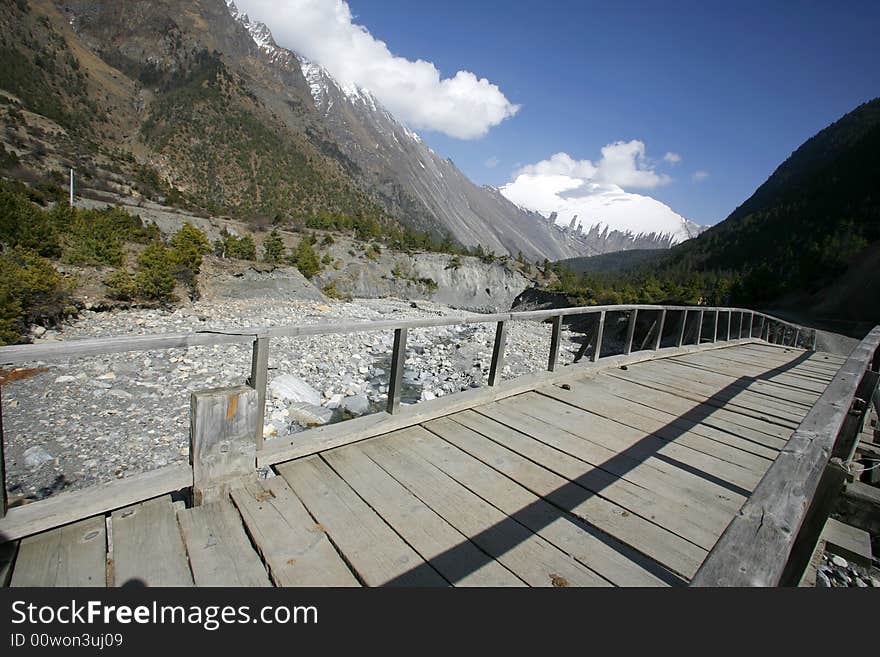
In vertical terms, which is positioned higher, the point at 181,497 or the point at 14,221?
the point at 14,221

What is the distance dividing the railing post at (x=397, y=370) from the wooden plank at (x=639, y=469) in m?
0.94

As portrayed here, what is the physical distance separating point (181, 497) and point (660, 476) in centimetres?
376

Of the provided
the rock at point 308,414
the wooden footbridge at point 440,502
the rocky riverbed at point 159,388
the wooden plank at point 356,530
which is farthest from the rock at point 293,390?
the wooden plank at point 356,530

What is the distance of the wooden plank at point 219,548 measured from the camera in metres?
1.86

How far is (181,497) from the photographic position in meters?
3.46

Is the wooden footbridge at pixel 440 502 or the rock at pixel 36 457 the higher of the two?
the wooden footbridge at pixel 440 502

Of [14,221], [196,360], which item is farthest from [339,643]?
[14,221]

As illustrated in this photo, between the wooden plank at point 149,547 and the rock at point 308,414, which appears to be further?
the rock at point 308,414

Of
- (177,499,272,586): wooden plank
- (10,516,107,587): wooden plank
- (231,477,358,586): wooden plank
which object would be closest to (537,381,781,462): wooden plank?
(231,477,358,586): wooden plank

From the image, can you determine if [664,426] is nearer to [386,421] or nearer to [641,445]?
[641,445]

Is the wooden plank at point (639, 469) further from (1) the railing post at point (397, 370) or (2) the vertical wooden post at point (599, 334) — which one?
(2) the vertical wooden post at point (599, 334)

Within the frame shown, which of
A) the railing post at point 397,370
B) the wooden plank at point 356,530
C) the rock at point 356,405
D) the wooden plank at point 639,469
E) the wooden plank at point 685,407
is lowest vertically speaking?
the rock at point 356,405

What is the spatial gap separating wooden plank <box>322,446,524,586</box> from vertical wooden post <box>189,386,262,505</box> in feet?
1.99

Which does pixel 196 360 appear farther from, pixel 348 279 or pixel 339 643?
pixel 348 279
